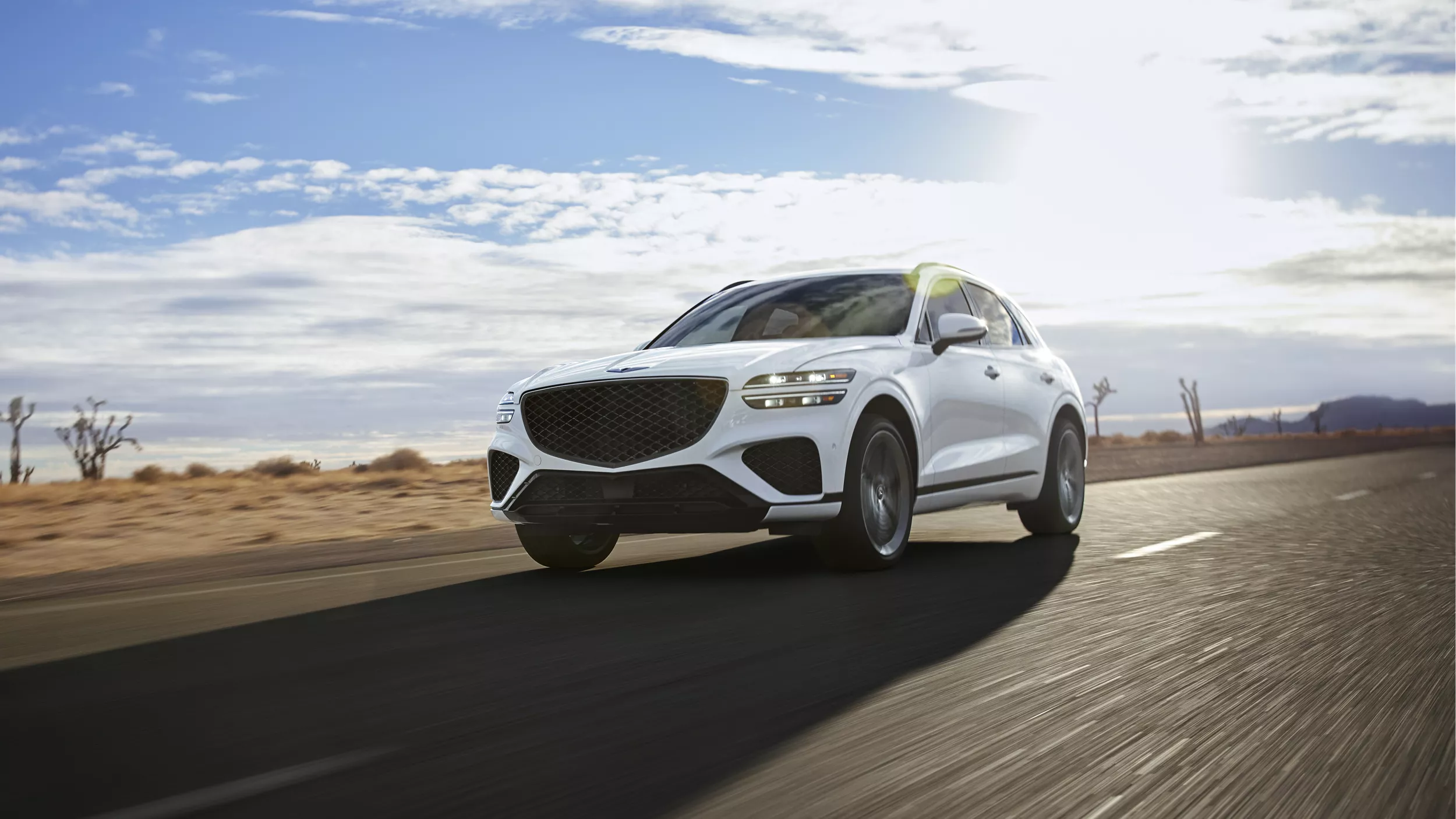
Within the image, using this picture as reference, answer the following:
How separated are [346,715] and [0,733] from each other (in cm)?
103

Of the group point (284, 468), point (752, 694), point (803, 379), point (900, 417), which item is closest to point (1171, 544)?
point (900, 417)

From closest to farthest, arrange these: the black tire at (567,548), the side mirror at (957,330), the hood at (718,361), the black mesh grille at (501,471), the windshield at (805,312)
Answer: the hood at (718,361), the black mesh grille at (501,471), the black tire at (567,548), the side mirror at (957,330), the windshield at (805,312)

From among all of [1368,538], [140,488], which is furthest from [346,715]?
[140,488]

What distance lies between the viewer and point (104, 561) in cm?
1243

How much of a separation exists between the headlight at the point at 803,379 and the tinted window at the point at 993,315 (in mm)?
2603

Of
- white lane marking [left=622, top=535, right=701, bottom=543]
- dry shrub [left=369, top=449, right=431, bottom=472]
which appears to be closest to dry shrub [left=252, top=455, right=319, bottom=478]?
dry shrub [left=369, top=449, right=431, bottom=472]

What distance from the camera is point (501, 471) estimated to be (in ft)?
27.8

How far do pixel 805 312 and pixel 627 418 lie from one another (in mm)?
1983

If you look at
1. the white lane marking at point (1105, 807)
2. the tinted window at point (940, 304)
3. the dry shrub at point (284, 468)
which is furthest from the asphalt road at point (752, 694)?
the dry shrub at point (284, 468)

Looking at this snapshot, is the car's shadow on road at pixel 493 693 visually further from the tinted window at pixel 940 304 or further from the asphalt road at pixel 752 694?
the tinted window at pixel 940 304

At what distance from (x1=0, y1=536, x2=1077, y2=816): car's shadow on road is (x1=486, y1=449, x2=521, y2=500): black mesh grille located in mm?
728

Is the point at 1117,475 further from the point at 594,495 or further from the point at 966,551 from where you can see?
the point at 594,495

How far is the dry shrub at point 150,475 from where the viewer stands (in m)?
27.5

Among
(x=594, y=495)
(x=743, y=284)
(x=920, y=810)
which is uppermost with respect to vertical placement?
(x=743, y=284)
